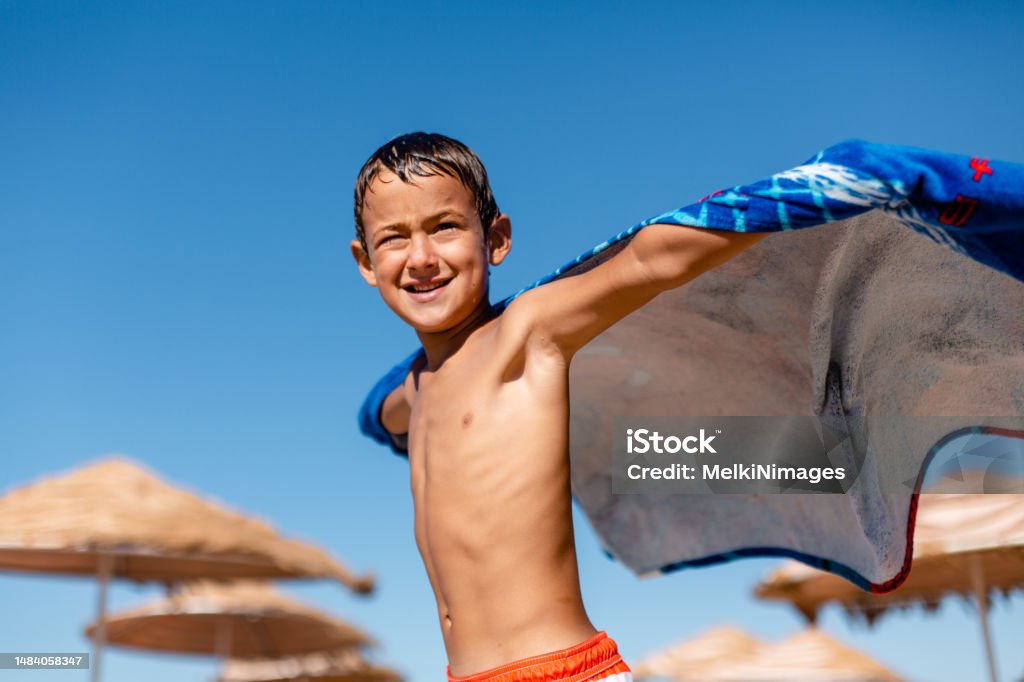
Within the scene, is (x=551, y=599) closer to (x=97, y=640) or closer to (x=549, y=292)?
(x=549, y=292)

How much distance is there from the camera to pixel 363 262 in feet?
7.84

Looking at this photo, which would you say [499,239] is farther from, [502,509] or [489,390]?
[502,509]

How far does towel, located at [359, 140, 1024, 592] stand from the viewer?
226 cm

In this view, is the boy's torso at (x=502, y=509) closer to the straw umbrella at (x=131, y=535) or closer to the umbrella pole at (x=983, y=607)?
the straw umbrella at (x=131, y=535)

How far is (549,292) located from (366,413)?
3.59 feet

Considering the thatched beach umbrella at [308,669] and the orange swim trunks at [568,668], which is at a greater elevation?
the orange swim trunks at [568,668]

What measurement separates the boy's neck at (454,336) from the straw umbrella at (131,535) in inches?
226

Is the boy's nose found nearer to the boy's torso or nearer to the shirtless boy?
the shirtless boy

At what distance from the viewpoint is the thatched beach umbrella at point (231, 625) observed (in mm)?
10398

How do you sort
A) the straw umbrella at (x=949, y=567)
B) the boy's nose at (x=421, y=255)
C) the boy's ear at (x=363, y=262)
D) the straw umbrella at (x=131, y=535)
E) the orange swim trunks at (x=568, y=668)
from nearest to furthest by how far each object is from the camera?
the orange swim trunks at (x=568, y=668)
the boy's nose at (x=421, y=255)
the boy's ear at (x=363, y=262)
the straw umbrella at (x=949, y=567)
the straw umbrella at (x=131, y=535)

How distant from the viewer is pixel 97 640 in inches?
329

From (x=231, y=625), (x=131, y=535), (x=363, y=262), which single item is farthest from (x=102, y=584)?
(x=363, y=262)

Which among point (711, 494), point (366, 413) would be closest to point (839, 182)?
point (711, 494)

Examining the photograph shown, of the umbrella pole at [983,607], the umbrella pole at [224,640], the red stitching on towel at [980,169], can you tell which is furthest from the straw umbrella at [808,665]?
the red stitching on towel at [980,169]
